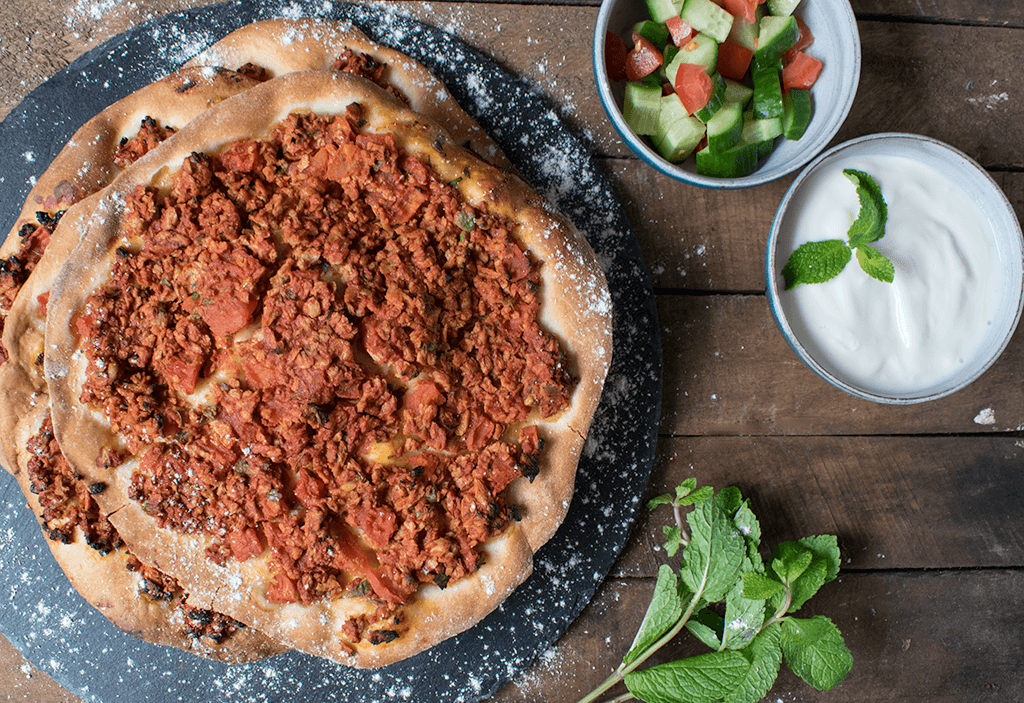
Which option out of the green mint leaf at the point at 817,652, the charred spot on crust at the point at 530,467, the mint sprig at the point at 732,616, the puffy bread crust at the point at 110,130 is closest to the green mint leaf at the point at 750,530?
the mint sprig at the point at 732,616

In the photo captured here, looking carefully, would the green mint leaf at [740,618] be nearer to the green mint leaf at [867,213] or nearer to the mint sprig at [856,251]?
the mint sprig at [856,251]

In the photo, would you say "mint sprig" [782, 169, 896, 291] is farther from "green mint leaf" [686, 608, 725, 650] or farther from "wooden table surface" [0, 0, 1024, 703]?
"green mint leaf" [686, 608, 725, 650]

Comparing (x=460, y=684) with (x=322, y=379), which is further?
(x=460, y=684)

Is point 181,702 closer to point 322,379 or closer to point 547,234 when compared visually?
point 322,379

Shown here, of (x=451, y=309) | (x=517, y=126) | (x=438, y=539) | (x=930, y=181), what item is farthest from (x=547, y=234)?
(x=930, y=181)

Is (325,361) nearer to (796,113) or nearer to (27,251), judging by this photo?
(27,251)

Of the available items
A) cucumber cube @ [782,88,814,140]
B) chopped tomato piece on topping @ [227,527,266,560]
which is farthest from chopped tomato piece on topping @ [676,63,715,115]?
chopped tomato piece on topping @ [227,527,266,560]
